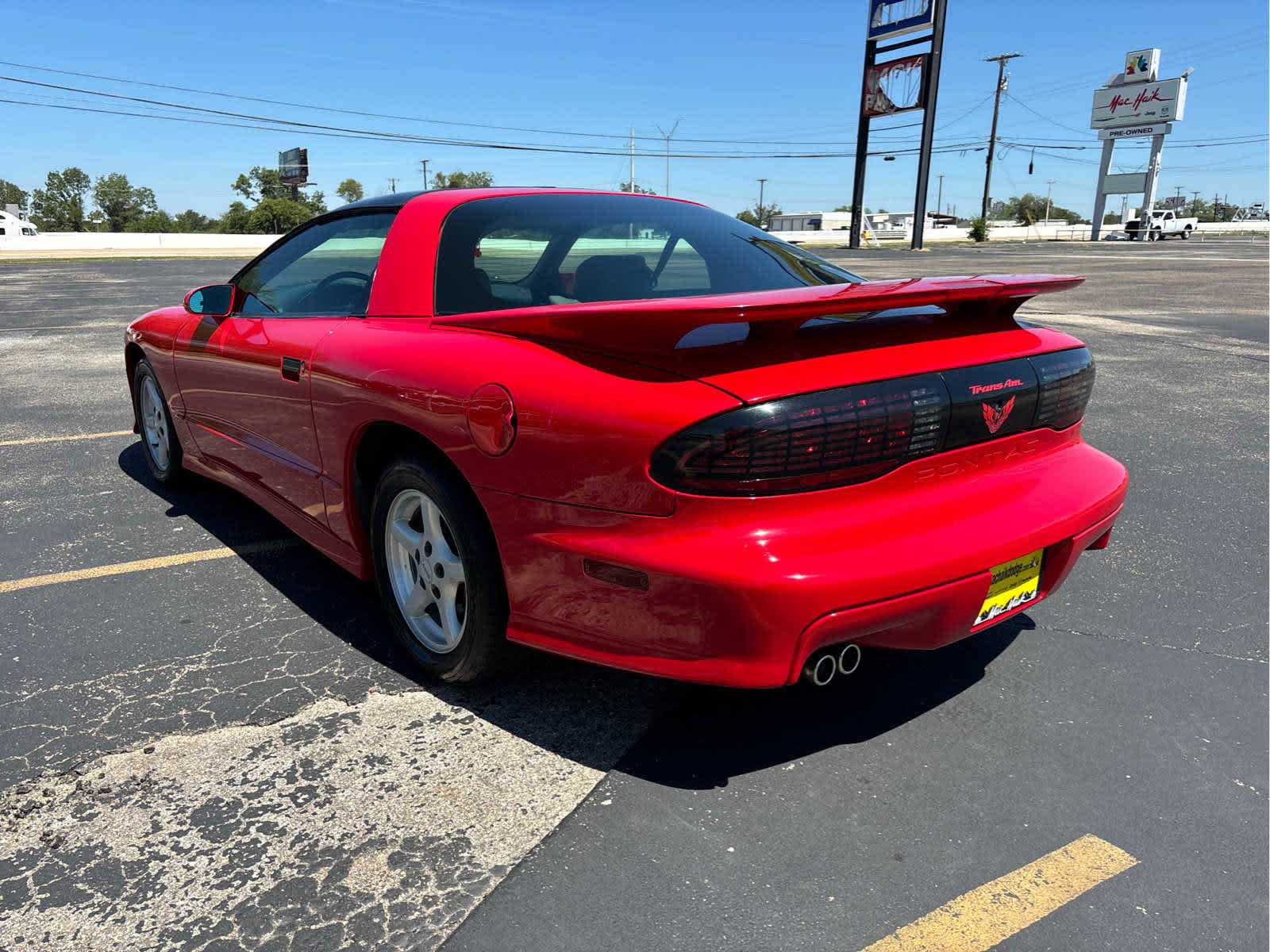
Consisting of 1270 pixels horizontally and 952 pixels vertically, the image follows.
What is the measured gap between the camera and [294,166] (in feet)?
292

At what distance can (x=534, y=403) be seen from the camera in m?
2.21

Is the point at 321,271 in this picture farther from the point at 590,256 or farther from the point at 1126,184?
the point at 1126,184

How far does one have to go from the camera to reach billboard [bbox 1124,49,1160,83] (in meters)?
73.6

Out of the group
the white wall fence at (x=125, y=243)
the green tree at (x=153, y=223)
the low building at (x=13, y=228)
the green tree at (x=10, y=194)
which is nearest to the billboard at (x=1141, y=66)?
the white wall fence at (x=125, y=243)

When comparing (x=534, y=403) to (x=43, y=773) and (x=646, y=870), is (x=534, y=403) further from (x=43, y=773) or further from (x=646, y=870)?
(x=43, y=773)

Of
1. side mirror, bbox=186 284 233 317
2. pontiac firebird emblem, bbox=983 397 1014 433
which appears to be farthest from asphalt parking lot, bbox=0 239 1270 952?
side mirror, bbox=186 284 233 317

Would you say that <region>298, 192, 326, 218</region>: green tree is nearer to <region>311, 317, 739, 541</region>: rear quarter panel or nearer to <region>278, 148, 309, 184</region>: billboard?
<region>278, 148, 309, 184</region>: billboard

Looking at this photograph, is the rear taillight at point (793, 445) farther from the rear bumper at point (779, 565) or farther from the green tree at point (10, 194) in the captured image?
the green tree at point (10, 194)

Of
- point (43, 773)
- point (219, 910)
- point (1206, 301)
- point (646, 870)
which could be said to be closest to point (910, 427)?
point (646, 870)

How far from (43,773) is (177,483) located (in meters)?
2.62

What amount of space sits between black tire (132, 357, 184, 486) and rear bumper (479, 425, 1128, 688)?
290cm

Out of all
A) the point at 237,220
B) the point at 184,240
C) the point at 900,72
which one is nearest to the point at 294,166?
the point at 237,220

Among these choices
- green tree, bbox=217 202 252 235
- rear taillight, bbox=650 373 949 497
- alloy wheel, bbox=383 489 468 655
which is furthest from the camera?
green tree, bbox=217 202 252 235

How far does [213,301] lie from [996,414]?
121 inches
